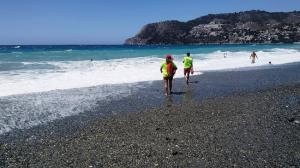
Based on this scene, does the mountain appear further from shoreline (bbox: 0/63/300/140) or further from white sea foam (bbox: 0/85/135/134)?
white sea foam (bbox: 0/85/135/134)

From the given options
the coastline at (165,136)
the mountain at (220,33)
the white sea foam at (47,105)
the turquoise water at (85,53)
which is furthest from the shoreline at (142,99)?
the mountain at (220,33)

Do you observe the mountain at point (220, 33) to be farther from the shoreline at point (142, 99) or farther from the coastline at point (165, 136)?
the coastline at point (165, 136)

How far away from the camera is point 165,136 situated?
9109mm

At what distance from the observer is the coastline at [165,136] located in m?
7.57

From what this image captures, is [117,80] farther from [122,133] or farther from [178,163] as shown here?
[178,163]

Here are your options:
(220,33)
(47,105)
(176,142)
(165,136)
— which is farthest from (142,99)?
(220,33)

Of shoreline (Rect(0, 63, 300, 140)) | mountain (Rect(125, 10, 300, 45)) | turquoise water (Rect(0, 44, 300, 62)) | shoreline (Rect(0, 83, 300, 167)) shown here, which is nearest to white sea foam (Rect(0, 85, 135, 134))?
shoreline (Rect(0, 63, 300, 140))

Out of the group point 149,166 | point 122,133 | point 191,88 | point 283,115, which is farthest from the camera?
point 191,88

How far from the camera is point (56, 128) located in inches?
409

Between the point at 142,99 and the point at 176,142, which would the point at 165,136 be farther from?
the point at 142,99

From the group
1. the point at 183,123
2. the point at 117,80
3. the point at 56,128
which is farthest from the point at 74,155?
the point at 117,80

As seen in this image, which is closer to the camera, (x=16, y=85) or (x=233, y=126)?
(x=233, y=126)

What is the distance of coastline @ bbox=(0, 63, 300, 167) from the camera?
757cm

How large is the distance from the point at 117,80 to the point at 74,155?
47.1 ft
